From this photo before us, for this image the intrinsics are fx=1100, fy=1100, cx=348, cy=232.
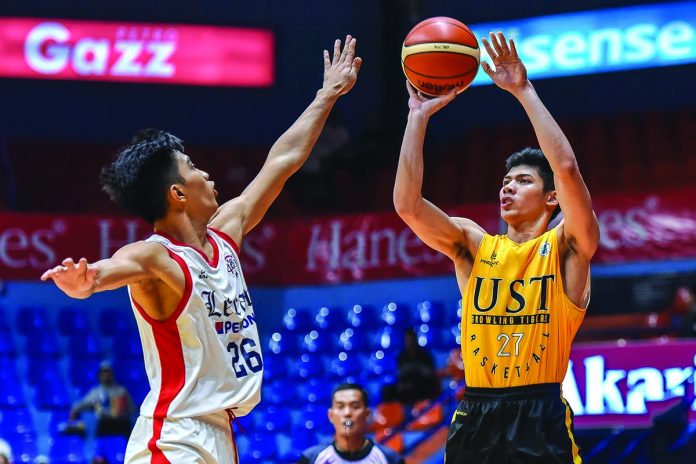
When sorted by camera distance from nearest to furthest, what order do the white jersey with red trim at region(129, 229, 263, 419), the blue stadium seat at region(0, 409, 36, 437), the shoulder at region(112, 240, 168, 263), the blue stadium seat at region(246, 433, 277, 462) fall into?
1. the shoulder at region(112, 240, 168, 263)
2. the white jersey with red trim at region(129, 229, 263, 419)
3. the blue stadium seat at region(246, 433, 277, 462)
4. the blue stadium seat at region(0, 409, 36, 437)

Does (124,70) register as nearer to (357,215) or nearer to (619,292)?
(357,215)

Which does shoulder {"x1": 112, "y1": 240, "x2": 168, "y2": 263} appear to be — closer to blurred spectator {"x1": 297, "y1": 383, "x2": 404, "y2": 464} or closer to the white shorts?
the white shorts

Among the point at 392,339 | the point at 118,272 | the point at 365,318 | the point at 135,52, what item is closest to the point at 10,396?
the point at 365,318

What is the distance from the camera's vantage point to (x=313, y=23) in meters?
17.4

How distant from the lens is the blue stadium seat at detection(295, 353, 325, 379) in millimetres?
13305

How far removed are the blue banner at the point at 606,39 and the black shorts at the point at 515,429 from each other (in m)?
10.7

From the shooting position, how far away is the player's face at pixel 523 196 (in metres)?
4.95

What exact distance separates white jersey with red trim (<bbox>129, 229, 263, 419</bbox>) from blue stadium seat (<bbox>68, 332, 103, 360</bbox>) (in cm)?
962

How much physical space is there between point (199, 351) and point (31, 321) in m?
10.2

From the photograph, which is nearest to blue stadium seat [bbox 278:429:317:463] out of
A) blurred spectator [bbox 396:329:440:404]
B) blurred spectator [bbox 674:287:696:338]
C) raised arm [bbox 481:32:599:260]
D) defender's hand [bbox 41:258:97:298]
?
blurred spectator [bbox 396:329:440:404]

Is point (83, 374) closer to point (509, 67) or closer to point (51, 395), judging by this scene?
point (51, 395)

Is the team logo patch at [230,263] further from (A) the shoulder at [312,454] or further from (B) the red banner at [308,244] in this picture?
(B) the red banner at [308,244]

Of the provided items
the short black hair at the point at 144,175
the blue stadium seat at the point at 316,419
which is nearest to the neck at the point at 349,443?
the short black hair at the point at 144,175

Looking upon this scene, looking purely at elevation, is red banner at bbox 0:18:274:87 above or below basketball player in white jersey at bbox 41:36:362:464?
above
